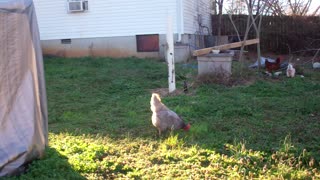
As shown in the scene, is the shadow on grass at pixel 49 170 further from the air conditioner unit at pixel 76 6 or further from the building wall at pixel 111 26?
the air conditioner unit at pixel 76 6

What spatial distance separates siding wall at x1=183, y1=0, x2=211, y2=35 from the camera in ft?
48.6

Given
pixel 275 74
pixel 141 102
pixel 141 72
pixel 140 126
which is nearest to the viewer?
pixel 140 126

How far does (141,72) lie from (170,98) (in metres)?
3.62

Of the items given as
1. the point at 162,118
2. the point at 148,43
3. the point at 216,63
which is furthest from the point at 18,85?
the point at 148,43

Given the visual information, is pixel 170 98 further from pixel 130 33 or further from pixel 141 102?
pixel 130 33

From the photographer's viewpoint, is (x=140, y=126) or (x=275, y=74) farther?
(x=275, y=74)

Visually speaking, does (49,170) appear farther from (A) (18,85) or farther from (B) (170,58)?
(B) (170,58)

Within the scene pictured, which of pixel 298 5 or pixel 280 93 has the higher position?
pixel 298 5

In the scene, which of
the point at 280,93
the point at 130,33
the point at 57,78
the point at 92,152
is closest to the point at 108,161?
the point at 92,152

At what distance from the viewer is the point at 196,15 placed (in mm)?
16312

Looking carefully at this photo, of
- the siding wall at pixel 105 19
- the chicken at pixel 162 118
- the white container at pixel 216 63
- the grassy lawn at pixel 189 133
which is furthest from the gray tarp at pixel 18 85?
the siding wall at pixel 105 19

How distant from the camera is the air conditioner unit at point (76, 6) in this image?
14.9 m

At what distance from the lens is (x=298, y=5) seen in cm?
2069

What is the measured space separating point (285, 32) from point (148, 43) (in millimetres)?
6964
